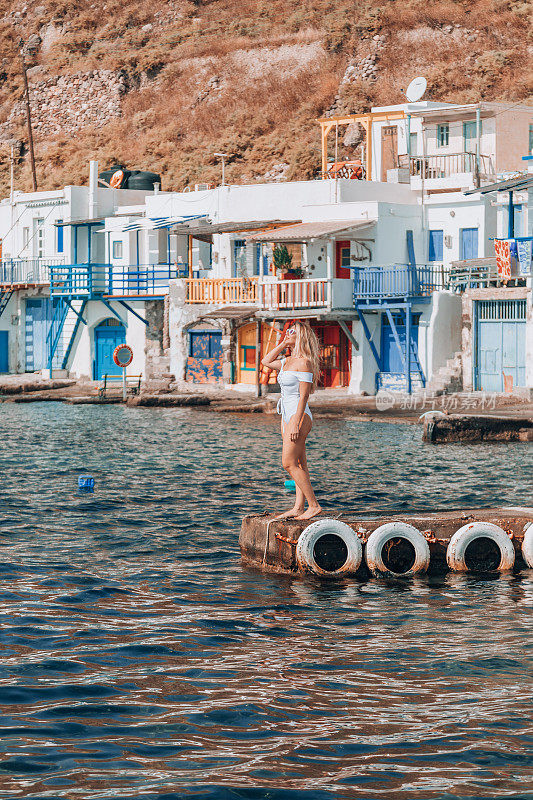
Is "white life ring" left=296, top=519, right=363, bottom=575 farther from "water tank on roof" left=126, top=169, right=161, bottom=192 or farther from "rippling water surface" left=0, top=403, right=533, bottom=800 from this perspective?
"water tank on roof" left=126, top=169, right=161, bottom=192

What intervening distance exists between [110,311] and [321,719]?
44674 millimetres

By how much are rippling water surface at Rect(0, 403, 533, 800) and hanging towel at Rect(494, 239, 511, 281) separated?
2005 cm

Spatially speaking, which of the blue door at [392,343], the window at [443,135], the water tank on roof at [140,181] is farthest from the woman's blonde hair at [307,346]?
the water tank on roof at [140,181]

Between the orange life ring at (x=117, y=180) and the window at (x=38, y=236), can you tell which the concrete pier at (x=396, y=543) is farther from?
the orange life ring at (x=117, y=180)

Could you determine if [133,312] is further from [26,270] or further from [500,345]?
[500,345]

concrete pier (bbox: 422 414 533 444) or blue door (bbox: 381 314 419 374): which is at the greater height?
blue door (bbox: 381 314 419 374)

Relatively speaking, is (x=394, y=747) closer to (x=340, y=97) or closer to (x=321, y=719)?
(x=321, y=719)

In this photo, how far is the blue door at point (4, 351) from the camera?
5562 cm

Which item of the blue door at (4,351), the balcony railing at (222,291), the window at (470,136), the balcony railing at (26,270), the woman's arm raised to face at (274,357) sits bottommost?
the woman's arm raised to face at (274,357)

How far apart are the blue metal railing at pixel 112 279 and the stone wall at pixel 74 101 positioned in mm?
34271

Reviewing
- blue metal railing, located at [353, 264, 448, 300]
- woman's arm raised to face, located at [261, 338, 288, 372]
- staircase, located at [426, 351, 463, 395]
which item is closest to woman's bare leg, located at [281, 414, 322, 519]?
woman's arm raised to face, located at [261, 338, 288, 372]

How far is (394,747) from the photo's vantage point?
7574mm

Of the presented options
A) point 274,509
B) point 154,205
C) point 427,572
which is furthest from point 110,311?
point 427,572

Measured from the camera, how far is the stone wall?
3349 inches
